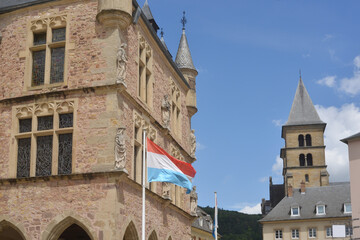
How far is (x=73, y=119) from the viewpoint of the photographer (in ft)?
71.8

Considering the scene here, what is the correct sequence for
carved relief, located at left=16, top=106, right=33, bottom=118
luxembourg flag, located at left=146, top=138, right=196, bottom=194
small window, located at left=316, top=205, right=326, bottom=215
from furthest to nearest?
small window, located at left=316, top=205, right=326, bottom=215 → carved relief, located at left=16, top=106, right=33, bottom=118 → luxembourg flag, located at left=146, top=138, right=196, bottom=194

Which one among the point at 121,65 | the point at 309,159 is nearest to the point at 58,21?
the point at 121,65

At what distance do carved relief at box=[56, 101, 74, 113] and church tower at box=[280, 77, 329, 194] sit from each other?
72.3m

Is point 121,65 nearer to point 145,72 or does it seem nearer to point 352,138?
point 145,72

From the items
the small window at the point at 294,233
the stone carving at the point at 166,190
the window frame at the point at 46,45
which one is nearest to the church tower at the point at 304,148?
the small window at the point at 294,233

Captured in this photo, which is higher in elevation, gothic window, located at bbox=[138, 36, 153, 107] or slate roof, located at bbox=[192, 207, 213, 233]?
gothic window, located at bbox=[138, 36, 153, 107]

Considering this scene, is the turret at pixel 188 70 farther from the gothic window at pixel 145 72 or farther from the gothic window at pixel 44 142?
the gothic window at pixel 44 142

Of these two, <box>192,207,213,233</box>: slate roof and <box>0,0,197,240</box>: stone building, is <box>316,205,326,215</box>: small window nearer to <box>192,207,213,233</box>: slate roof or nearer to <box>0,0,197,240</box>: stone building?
<box>192,207,213,233</box>: slate roof

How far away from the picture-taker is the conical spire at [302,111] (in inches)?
3792

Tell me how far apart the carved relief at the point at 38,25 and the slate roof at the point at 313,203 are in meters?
53.7

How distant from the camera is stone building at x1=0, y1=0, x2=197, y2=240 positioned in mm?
20859

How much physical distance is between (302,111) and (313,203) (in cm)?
2724

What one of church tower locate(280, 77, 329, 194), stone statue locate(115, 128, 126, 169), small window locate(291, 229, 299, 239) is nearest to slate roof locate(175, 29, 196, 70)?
stone statue locate(115, 128, 126, 169)

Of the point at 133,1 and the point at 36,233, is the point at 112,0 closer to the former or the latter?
the point at 133,1
